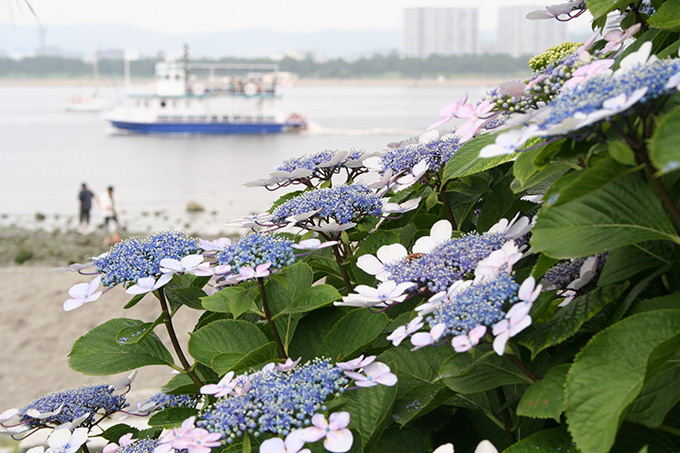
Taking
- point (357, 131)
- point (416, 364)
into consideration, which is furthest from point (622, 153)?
point (357, 131)

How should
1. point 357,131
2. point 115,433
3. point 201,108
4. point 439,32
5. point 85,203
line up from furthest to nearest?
point 439,32, point 357,131, point 201,108, point 85,203, point 115,433

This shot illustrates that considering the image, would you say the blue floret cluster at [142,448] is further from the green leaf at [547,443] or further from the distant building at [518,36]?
the distant building at [518,36]

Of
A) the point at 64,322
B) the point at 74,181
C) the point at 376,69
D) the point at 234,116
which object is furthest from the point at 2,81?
the point at 64,322

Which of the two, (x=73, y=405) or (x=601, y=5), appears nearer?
(x=601, y=5)

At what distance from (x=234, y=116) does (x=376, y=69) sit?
1957 inches

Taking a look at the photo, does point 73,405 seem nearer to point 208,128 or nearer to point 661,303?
point 661,303

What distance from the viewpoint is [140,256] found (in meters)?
1.04

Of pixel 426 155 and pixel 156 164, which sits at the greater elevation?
pixel 426 155

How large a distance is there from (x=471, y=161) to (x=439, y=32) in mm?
111862

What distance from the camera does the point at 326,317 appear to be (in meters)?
1.11

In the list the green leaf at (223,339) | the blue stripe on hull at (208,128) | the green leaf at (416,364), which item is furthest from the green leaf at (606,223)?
the blue stripe on hull at (208,128)

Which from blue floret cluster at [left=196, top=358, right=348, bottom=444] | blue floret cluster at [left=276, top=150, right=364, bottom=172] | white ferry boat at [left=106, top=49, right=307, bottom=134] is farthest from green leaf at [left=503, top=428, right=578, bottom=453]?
white ferry boat at [left=106, top=49, right=307, bottom=134]

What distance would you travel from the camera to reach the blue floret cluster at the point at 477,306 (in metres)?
0.72

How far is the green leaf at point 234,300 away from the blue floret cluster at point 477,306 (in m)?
0.32
